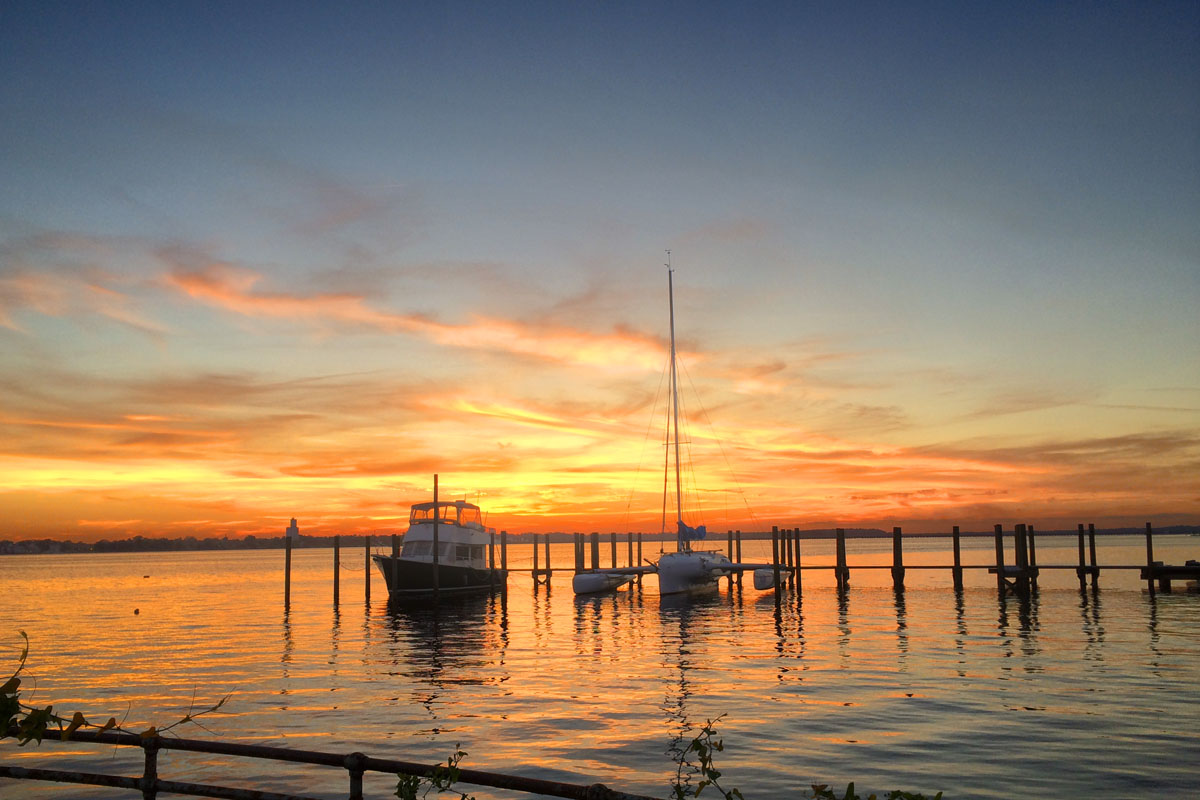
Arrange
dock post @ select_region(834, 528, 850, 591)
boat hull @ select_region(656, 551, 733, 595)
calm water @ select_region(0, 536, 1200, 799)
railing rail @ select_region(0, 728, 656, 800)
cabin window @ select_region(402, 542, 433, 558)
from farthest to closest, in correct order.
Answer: dock post @ select_region(834, 528, 850, 591)
cabin window @ select_region(402, 542, 433, 558)
boat hull @ select_region(656, 551, 733, 595)
calm water @ select_region(0, 536, 1200, 799)
railing rail @ select_region(0, 728, 656, 800)

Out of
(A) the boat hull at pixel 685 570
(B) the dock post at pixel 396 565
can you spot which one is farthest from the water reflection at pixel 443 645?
(A) the boat hull at pixel 685 570

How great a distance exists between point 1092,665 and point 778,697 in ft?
32.7

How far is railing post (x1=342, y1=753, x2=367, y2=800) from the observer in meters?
6.25

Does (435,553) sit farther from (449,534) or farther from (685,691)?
(685,691)

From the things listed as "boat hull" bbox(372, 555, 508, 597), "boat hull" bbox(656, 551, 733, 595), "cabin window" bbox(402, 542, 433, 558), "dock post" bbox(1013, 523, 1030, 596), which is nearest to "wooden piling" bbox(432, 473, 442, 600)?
"boat hull" bbox(372, 555, 508, 597)

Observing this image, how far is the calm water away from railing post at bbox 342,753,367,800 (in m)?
7.68

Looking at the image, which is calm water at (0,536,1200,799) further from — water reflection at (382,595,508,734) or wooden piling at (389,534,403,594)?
wooden piling at (389,534,403,594)

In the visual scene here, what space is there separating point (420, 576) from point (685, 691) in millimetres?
30149

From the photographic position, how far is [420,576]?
160ft

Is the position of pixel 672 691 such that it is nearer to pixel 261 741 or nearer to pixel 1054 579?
→ pixel 261 741

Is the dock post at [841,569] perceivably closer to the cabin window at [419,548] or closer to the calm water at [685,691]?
the calm water at [685,691]

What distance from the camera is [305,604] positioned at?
54.5 meters

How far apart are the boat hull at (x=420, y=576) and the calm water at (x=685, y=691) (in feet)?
17.8

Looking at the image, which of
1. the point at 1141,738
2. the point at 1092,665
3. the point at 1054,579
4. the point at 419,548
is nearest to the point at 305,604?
the point at 419,548
